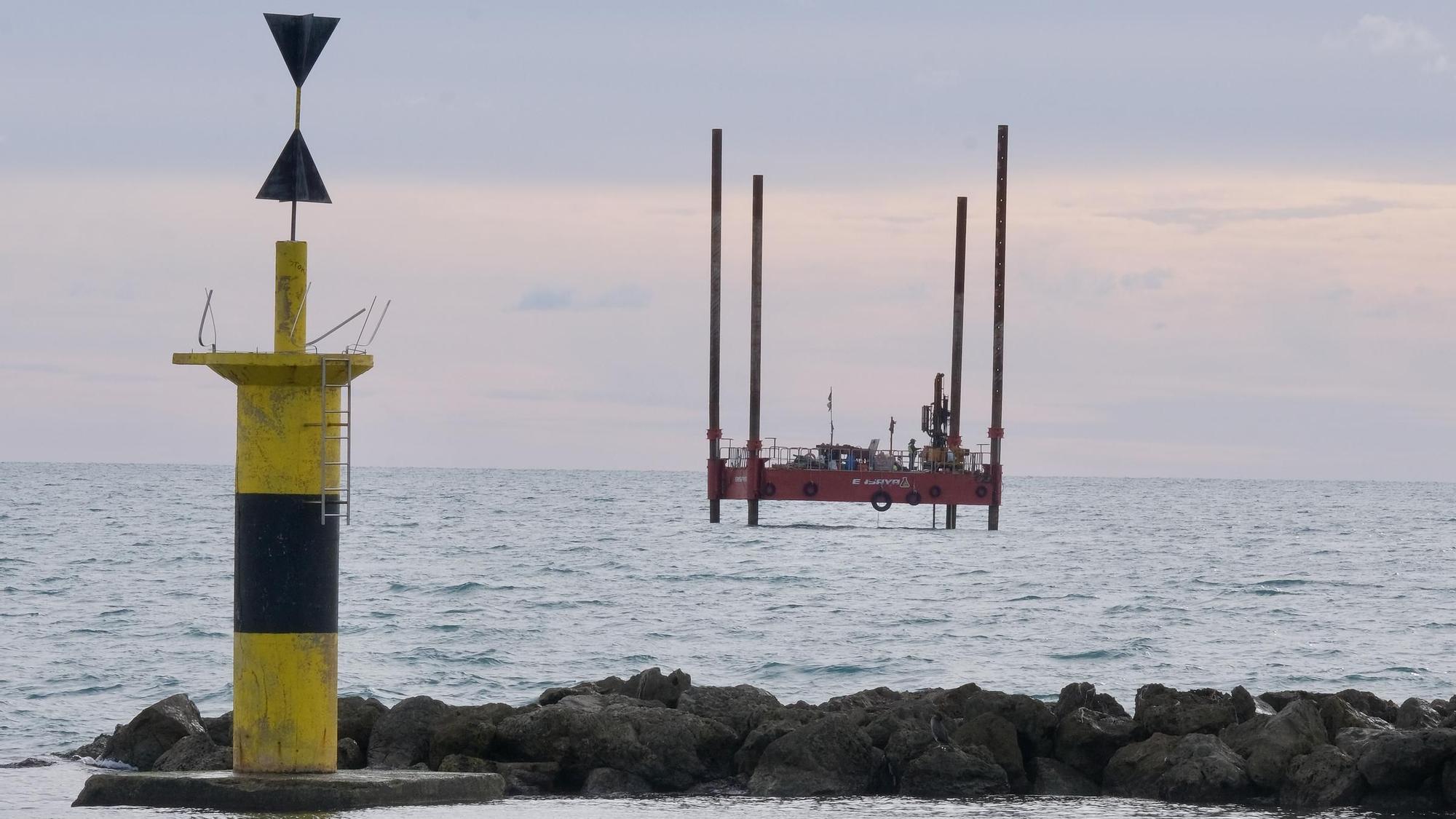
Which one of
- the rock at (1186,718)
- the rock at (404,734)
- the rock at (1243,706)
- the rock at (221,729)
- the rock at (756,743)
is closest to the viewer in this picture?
the rock at (404,734)

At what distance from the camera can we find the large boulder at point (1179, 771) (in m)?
13.6

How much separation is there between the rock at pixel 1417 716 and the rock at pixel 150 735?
9.81 m

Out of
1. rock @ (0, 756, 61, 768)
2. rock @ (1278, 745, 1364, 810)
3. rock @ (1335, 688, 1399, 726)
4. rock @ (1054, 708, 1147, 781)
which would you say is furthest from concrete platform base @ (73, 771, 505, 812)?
rock @ (1335, 688, 1399, 726)

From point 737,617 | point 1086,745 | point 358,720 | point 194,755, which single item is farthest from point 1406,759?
point 737,617

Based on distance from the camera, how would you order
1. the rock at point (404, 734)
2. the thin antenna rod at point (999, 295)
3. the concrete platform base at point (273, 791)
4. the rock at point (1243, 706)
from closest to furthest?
the concrete platform base at point (273, 791) < the rock at point (404, 734) < the rock at point (1243, 706) < the thin antenna rod at point (999, 295)

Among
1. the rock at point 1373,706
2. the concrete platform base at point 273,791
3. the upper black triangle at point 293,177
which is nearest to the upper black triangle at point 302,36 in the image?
the upper black triangle at point 293,177

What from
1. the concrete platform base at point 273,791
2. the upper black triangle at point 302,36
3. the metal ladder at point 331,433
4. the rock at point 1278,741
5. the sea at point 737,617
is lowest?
the sea at point 737,617

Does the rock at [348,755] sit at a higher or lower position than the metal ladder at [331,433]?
lower

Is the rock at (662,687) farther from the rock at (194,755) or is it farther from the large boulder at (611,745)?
the rock at (194,755)

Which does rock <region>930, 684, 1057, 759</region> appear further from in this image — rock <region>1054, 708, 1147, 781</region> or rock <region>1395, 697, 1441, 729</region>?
rock <region>1395, 697, 1441, 729</region>

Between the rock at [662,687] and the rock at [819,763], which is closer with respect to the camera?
the rock at [819,763]

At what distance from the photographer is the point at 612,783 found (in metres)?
13.6

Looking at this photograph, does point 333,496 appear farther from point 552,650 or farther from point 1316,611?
point 1316,611

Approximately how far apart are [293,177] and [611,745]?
548cm
